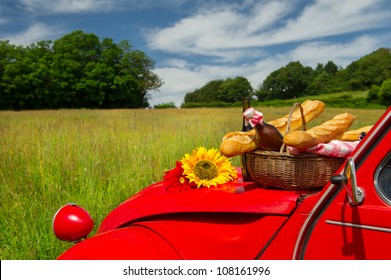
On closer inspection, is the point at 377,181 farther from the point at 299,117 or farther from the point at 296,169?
the point at 299,117

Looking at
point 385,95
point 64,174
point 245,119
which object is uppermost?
point 385,95

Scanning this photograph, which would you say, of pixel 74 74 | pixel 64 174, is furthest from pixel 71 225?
pixel 74 74

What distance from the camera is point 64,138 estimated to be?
20.5 feet

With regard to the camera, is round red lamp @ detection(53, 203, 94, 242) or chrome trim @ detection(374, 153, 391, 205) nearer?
chrome trim @ detection(374, 153, 391, 205)

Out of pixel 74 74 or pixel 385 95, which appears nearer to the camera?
pixel 385 95

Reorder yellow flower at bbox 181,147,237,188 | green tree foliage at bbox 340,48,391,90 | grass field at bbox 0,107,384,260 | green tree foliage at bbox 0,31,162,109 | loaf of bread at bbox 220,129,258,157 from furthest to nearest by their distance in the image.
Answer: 1. green tree foliage at bbox 340,48,391,90
2. green tree foliage at bbox 0,31,162,109
3. grass field at bbox 0,107,384,260
4. yellow flower at bbox 181,147,237,188
5. loaf of bread at bbox 220,129,258,157

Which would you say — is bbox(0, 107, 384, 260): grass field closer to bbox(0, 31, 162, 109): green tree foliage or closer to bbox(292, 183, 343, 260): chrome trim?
bbox(292, 183, 343, 260): chrome trim

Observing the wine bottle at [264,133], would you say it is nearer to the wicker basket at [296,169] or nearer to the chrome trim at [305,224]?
the wicker basket at [296,169]

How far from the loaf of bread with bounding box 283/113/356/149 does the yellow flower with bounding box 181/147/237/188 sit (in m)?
0.41

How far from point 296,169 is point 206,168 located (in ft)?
1.36

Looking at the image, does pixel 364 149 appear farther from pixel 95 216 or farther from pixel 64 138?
pixel 64 138

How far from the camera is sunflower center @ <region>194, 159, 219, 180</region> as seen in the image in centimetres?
178

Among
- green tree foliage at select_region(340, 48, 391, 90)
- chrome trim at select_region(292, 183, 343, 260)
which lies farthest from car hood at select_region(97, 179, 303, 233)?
green tree foliage at select_region(340, 48, 391, 90)

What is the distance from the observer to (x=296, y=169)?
154 centimetres
